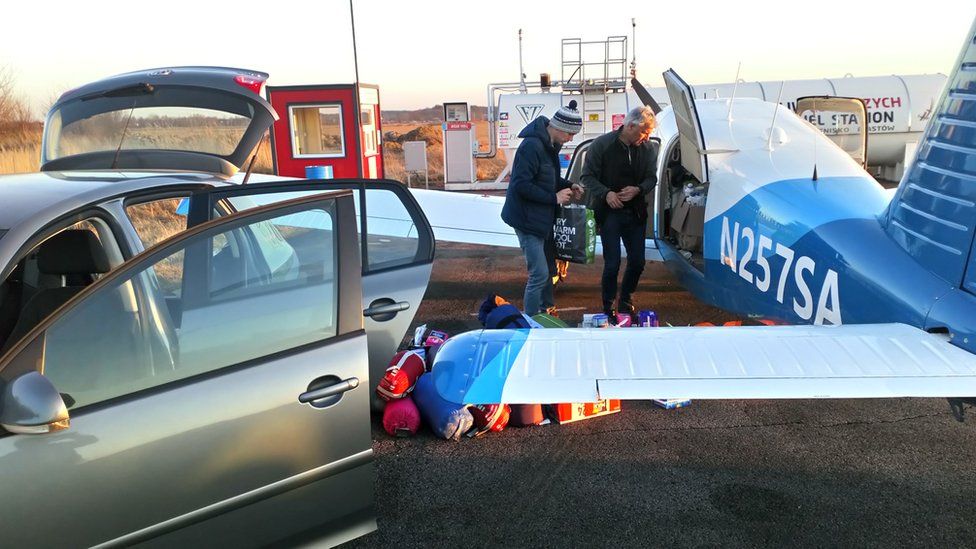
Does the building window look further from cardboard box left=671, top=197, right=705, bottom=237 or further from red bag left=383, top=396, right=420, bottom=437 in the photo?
red bag left=383, top=396, right=420, bottom=437

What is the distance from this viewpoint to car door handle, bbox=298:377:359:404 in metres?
2.16

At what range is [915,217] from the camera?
9.57 feet

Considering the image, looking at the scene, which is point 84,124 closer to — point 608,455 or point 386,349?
point 386,349

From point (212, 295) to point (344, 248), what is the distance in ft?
1.52

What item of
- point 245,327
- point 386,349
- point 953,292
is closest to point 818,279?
point 953,292

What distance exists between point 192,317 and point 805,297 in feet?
9.73

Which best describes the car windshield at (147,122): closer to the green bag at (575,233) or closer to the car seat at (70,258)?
the car seat at (70,258)

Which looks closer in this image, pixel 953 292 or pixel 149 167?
pixel 953 292

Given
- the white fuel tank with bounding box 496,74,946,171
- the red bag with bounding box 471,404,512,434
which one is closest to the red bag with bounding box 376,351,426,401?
the red bag with bounding box 471,404,512,434

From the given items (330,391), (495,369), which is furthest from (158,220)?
(495,369)

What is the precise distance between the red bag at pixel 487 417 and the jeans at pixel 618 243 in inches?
78.0

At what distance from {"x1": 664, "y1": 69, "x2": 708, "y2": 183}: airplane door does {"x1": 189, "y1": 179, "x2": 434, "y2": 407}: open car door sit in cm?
250

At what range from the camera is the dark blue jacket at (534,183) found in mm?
4820

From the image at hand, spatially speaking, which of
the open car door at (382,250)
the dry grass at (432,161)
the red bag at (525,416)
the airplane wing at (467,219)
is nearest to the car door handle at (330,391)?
the open car door at (382,250)
